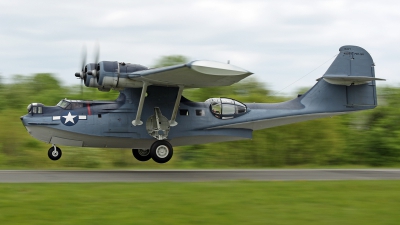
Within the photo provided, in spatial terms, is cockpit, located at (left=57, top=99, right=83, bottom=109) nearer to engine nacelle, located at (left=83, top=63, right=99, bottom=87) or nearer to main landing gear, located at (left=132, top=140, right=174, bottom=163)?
engine nacelle, located at (left=83, top=63, right=99, bottom=87)

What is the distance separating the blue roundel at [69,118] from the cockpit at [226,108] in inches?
204

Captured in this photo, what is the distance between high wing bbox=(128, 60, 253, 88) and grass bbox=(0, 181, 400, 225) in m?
3.80

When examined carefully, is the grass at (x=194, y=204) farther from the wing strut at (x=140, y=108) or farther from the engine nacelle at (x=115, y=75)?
the engine nacelle at (x=115, y=75)

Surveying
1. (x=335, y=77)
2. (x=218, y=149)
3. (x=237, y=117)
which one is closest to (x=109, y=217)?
(x=237, y=117)

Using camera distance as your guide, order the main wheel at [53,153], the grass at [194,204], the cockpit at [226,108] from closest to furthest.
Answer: the grass at [194,204] → the main wheel at [53,153] → the cockpit at [226,108]

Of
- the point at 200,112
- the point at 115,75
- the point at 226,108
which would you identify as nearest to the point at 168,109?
the point at 200,112

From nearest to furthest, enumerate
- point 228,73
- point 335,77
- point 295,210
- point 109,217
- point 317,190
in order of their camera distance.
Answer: point 109,217, point 295,210, point 317,190, point 228,73, point 335,77

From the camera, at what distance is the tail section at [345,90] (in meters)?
22.3

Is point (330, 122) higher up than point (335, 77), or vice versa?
point (335, 77)

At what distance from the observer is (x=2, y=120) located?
97.3 ft

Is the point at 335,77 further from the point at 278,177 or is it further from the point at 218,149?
the point at 218,149

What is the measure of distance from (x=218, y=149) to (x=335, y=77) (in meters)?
11.1

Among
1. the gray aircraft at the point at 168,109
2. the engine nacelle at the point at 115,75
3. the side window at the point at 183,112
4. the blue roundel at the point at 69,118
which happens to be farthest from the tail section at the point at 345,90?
the blue roundel at the point at 69,118

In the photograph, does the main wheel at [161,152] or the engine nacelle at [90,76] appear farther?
the main wheel at [161,152]
